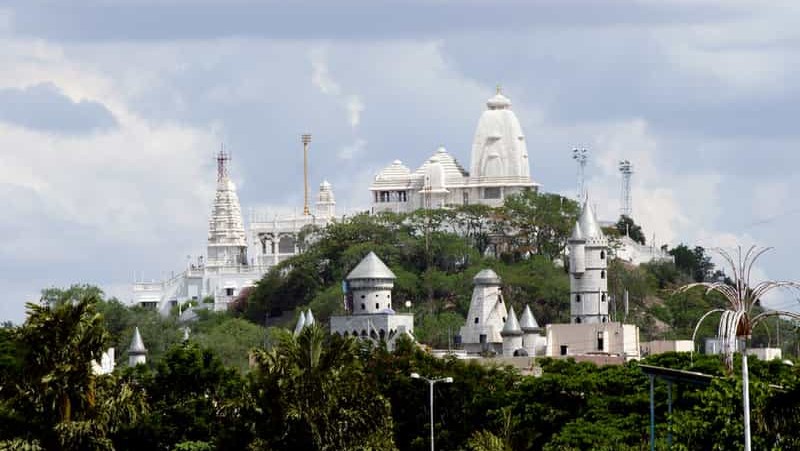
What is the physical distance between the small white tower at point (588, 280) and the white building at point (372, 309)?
1002 centimetres

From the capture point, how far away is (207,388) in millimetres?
97875

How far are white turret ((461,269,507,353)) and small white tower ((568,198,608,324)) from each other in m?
5.79

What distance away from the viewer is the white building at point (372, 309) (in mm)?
155500

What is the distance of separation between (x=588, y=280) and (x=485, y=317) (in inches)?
316

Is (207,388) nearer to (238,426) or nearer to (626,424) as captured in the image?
(238,426)

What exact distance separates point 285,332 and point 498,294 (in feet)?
251

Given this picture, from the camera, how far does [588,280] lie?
15725 centimetres

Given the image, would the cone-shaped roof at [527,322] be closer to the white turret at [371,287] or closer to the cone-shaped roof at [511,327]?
the cone-shaped roof at [511,327]

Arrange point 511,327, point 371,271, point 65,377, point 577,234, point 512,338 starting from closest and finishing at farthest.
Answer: point 65,377 → point 512,338 → point 511,327 → point 577,234 → point 371,271

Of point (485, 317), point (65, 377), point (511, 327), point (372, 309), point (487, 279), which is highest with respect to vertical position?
point (487, 279)

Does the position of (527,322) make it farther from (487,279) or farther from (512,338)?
(487,279)

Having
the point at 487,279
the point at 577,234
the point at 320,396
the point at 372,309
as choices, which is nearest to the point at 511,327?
the point at 577,234

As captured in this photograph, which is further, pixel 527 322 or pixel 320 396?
pixel 527 322

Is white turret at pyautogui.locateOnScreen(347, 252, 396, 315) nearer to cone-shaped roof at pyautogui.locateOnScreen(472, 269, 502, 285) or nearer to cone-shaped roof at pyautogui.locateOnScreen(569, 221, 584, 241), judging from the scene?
cone-shaped roof at pyautogui.locateOnScreen(472, 269, 502, 285)
